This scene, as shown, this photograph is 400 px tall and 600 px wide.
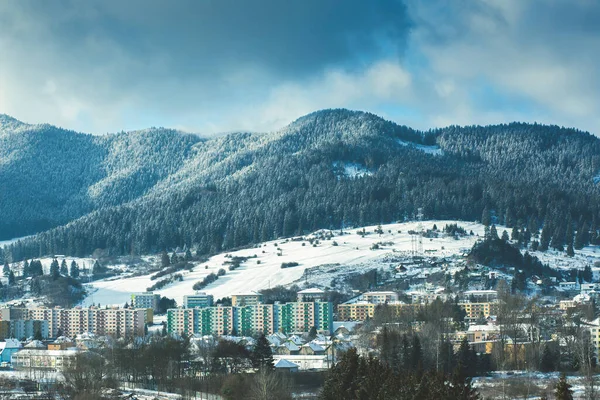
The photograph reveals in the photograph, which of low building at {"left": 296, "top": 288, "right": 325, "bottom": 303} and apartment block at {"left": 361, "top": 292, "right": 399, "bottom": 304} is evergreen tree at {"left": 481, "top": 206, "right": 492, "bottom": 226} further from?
low building at {"left": 296, "top": 288, "right": 325, "bottom": 303}

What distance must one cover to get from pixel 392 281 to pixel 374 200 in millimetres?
50592

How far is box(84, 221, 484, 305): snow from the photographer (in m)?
144

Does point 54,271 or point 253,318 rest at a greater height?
point 54,271

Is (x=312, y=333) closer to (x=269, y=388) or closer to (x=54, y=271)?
(x=269, y=388)

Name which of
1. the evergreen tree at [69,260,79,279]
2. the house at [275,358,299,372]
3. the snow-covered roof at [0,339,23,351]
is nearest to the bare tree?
the house at [275,358,299,372]

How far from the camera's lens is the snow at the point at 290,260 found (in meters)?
144

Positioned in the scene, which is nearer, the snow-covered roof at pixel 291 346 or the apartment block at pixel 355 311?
the snow-covered roof at pixel 291 346

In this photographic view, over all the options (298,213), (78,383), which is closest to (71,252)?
(298,213)

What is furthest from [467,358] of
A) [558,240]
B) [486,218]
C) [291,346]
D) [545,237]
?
[486,218]

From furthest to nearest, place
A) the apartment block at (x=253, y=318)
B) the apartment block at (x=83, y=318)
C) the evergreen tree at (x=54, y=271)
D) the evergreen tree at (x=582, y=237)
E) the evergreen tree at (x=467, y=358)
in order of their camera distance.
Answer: the evergreen tree at (x=582, y=237), the evergreen tree at (x=54, y=271), the apartment block at (x=83, y=318), the apartment block at (x=253, y=318), the evergreen tree at (x=467, y=358)

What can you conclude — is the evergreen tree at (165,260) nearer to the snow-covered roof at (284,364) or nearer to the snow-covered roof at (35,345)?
the snow-covered roof at (35,345)

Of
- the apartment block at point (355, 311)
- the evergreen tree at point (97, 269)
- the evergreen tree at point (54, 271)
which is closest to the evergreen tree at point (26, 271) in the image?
the evergreen tree at point (54, 271)

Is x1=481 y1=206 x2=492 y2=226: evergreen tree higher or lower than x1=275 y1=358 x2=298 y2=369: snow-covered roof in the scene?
higher

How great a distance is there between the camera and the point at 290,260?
505 feet
